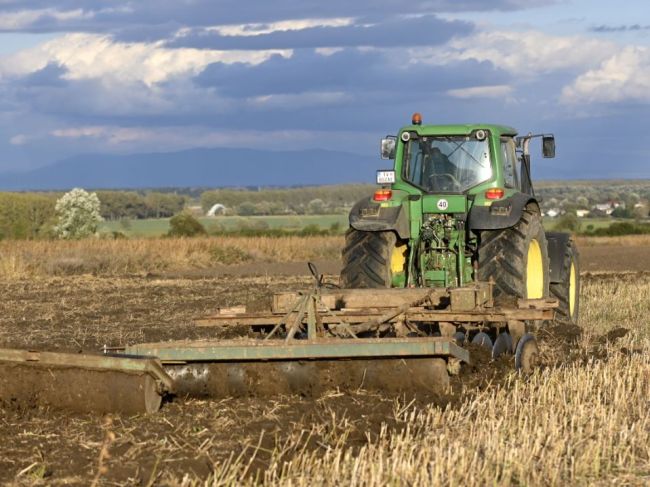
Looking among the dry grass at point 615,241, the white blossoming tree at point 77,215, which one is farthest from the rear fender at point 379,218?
the white blossoming tree at point 77,215

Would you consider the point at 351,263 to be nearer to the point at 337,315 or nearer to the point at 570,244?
the point at 337,315

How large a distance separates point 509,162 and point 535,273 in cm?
113

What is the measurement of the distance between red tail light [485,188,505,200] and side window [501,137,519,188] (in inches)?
27.3

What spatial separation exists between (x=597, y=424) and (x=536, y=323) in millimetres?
4013

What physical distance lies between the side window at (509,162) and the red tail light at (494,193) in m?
0.69

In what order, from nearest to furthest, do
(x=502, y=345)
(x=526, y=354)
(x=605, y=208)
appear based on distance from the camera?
(x=526, y=354)
(x=502, y=345)
(x=605, y=208)

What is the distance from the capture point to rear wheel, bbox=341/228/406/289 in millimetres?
10625

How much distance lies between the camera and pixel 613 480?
5.62 meters

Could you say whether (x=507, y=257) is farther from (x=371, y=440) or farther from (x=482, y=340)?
(x=371, y=440)

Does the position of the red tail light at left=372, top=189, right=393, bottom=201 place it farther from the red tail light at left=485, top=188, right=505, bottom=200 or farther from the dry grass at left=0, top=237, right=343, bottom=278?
the dry grass at left=0, top=237, right=343, bottom=278

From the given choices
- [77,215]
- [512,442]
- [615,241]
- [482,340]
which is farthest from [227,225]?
[512,442]

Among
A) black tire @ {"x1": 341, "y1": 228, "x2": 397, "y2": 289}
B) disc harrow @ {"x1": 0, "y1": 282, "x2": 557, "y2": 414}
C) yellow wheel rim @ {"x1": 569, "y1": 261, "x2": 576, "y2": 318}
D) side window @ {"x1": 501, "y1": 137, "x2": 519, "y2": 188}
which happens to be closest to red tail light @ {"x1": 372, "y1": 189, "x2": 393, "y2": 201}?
black tire @ {"x1": 341, "y1": 228, "x2": 397, "y2": 289}

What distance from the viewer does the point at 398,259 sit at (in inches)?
444

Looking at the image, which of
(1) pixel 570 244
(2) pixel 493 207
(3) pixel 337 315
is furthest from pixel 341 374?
(1) pixel 570 244
